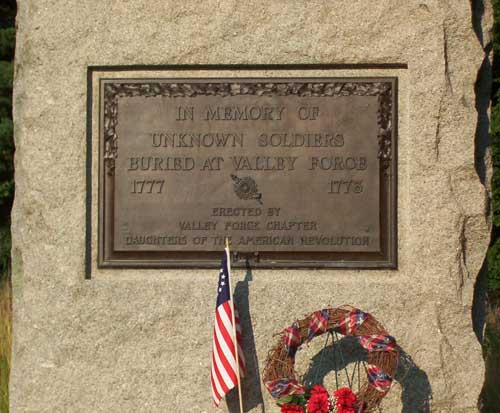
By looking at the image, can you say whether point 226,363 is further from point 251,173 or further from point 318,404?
point 251,173

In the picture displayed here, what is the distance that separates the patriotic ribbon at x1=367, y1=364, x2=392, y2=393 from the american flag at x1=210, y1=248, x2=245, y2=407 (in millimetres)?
767

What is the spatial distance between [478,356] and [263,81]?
6.94ft

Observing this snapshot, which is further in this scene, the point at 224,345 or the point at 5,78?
the point at 5,78

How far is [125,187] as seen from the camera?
4934 mm

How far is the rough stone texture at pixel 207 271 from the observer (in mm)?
4750

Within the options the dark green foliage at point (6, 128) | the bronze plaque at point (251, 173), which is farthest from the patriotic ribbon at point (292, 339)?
the dark green foliage at point (6, 128)

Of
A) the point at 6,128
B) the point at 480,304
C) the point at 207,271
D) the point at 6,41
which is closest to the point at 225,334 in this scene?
the point at 207,271

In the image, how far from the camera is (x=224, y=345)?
4.50m

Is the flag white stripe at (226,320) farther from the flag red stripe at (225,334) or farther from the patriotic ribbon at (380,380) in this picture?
the patriotic ribbon at (380,380)

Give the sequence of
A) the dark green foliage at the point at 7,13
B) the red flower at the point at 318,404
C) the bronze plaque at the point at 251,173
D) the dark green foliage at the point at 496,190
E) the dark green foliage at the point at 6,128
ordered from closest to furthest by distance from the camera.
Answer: the red flower at the point at 318,404, the bronze plaque at the point at 251,173, the dark green foliage at the point at 496,190, the dark green foliage at the point at 6,128, the dark green foliage at the point at 7,13

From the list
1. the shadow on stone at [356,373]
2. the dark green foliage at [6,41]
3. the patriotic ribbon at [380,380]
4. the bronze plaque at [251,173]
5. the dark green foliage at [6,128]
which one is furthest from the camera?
the dark green foliage at [6,41]

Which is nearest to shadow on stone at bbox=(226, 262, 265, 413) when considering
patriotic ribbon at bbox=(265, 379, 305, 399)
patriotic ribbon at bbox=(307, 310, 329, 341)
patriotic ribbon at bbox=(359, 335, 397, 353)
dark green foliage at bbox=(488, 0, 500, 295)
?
patriotic ribbon at bbox=(265, 379, 305, 399)

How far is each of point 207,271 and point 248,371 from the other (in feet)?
2.15

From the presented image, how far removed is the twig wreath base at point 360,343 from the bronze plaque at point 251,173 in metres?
0.50
